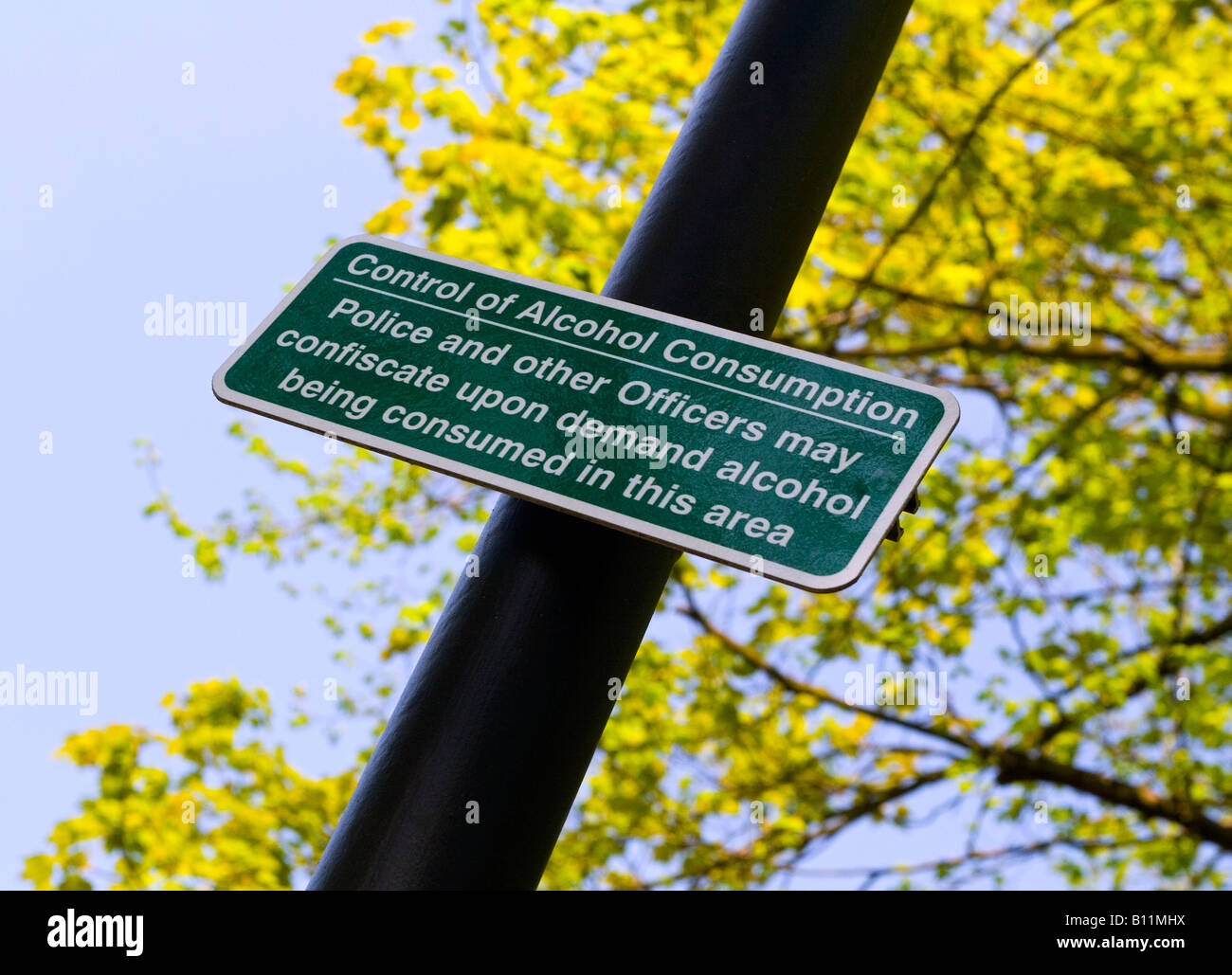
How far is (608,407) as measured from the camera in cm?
143

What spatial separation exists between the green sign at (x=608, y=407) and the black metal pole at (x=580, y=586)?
79 millimetres

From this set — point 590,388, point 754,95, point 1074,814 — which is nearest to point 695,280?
point 590,388

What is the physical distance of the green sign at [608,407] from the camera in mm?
1271

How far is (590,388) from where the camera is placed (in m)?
1.44

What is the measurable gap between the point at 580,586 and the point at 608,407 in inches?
9.8

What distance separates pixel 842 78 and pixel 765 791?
17.2ft

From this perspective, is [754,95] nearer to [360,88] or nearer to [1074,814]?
[360,88]

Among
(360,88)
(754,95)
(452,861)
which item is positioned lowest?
(452,861)

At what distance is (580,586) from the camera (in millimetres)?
1299

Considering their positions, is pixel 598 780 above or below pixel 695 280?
below

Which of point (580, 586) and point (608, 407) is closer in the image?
point (580, 586)

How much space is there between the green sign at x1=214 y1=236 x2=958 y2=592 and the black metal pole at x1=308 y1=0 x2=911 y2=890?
8 centimetres

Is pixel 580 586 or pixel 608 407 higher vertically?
pixel 608 407
